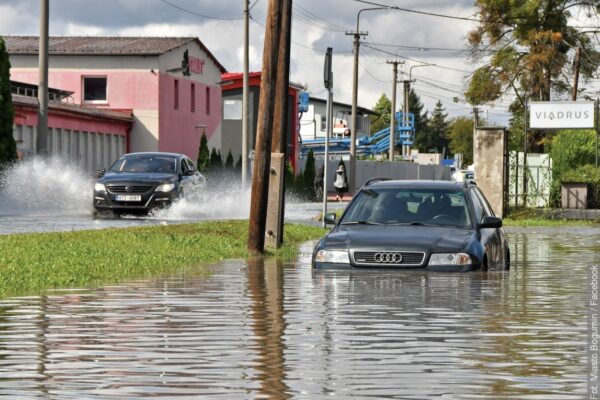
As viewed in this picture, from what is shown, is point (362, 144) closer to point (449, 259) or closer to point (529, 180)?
point (529, 180)

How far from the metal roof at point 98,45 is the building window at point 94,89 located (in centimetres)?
125

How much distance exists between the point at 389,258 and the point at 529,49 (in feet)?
204

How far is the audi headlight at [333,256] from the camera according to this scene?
16844mm

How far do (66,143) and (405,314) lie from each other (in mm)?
47275

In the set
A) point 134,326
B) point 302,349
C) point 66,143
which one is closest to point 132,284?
point 134,326

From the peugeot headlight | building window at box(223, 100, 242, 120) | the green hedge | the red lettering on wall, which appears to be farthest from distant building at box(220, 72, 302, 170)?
the peugeot headlight

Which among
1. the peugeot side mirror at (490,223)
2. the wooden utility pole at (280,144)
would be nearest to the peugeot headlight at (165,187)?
the wooden utility pole at (280,144)

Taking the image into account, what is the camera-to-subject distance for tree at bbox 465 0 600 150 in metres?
75.8

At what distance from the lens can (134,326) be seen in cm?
1242

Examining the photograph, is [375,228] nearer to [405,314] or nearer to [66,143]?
[405,314]

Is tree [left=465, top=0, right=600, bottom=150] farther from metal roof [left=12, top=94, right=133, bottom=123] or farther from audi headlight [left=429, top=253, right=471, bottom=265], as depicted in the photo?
audi headlight [left=429, top=253, right=471, bottom=265]

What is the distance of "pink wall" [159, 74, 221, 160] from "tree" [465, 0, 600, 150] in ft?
45.4

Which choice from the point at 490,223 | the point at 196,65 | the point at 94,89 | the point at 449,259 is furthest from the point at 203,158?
the point at 449,259

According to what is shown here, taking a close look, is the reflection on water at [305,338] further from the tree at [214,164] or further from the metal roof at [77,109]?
the tree at [214,164]
